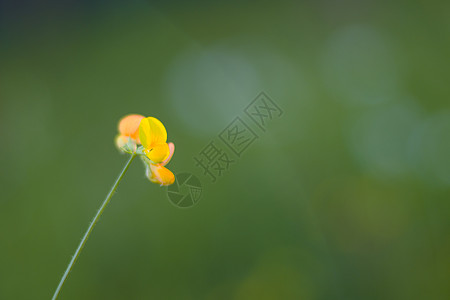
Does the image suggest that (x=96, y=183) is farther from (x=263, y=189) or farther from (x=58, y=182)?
(x=263, y=189)

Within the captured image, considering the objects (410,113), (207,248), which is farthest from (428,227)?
(207,248)

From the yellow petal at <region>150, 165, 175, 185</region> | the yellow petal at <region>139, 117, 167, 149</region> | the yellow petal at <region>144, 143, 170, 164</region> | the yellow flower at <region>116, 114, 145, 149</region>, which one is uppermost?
the yellow flower at <region>116, 114, 145, 149</region>

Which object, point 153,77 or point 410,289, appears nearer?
point 410,289

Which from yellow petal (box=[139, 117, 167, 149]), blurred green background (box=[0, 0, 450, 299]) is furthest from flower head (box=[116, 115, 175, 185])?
blurred green background (box=[0, 0, 450, 299])

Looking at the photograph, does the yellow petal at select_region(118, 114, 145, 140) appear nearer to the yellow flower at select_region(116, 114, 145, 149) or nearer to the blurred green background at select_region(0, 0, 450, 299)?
the yellow flower at select_region(116, 114, 145, 149)

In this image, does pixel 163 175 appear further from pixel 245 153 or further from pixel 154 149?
pixel 245 153

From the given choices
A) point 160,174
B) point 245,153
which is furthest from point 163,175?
point 245,153

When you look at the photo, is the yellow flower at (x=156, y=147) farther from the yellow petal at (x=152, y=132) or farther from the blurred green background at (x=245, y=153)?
the blurred green background at (x=245, y=153)

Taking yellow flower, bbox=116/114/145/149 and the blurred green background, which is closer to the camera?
→ yellow flower, bbox=116/114/145/149
